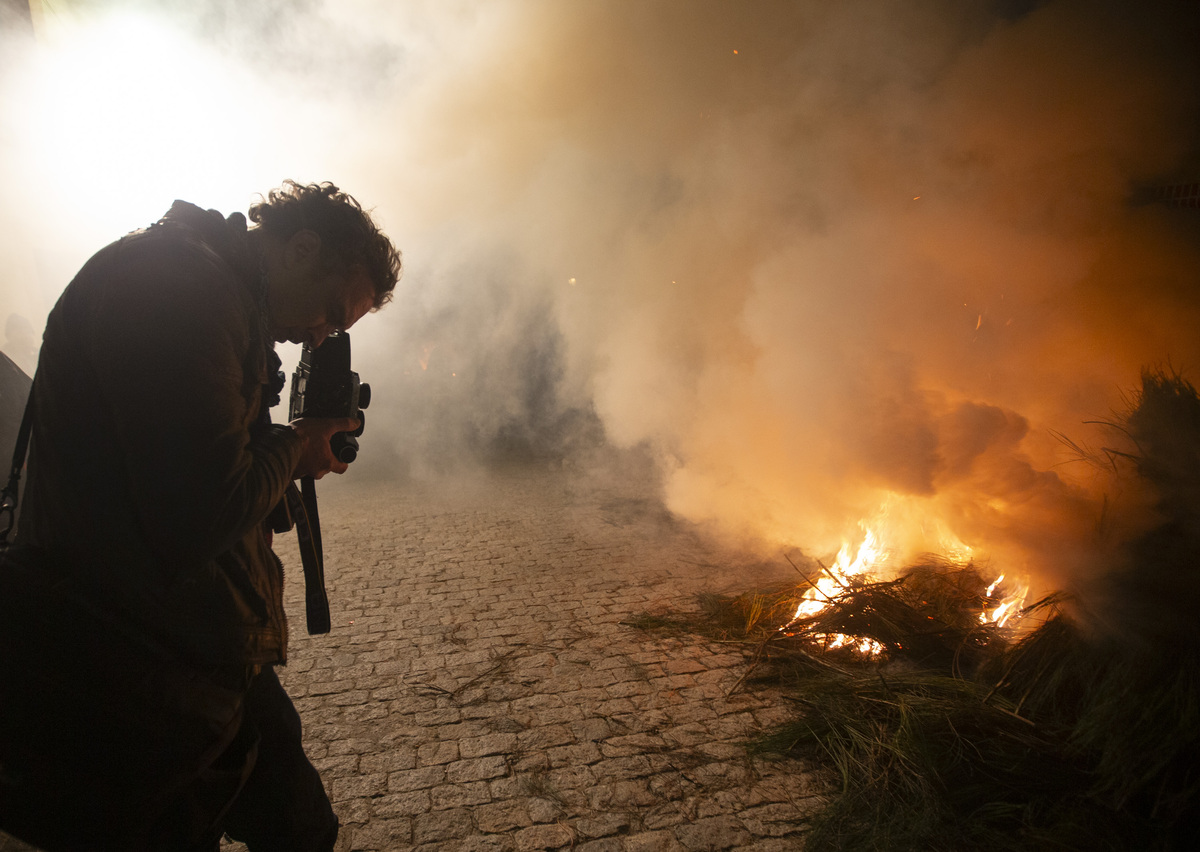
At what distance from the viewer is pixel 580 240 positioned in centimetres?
828

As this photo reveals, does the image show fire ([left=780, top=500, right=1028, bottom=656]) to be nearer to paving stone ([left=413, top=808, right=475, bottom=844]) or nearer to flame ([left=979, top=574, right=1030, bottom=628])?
flame ([left=979, top=574, right=1030, bottom=628])

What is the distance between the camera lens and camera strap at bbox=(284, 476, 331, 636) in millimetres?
1778

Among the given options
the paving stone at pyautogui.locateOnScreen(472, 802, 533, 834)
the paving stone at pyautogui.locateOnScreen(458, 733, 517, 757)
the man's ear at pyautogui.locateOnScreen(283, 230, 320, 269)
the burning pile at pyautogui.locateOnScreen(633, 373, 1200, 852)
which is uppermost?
the man's ear at pyautogui.locateOnScreen(283, 230, 320, 269)

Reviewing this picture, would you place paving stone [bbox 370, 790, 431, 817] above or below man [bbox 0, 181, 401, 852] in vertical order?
below

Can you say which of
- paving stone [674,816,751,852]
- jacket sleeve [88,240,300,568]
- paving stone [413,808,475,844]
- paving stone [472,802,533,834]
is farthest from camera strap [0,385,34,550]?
paving stone [674,816,751,852]

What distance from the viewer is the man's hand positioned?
163 cm

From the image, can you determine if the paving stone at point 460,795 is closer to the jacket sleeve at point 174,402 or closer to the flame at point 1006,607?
the jacket sleeve at point 174,402

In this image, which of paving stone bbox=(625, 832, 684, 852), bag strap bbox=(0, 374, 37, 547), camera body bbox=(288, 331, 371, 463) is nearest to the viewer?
bag strap bbox=(0, 374, 37, 547)

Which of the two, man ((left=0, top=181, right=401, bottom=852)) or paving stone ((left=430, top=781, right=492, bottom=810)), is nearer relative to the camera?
man ((left=0, top=181, right=401, bottom=852))

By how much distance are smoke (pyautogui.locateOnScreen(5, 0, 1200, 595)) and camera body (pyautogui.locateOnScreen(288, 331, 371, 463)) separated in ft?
10.1

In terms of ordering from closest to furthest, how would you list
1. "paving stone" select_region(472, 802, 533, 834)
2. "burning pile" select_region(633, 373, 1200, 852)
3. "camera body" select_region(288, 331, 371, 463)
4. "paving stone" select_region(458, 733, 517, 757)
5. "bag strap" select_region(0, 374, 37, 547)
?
"bag strap" select_region(0, 374, 37, 547) → "camera body" select_region(288, 331, 371, 463) → "burning pile" select_region(633, 373, 1200, 852) → "paving stone" select_region(472, 802, 533, 834) → "paving stone" select_region(458, 733, 517, 757)

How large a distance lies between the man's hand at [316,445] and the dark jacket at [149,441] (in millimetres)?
345

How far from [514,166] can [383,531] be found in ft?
16.5

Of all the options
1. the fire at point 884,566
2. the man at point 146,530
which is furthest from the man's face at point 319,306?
the fire at point 884,566
